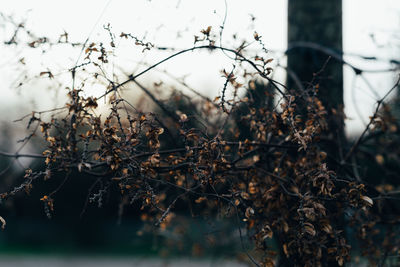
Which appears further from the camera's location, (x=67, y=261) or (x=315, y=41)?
(x=67, y=261)

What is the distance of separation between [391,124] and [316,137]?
193 cm

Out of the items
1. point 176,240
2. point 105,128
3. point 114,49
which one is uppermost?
point 114,49

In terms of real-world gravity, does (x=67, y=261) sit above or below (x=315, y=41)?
below

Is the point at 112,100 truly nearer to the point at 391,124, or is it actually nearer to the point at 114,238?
the point at 391,124

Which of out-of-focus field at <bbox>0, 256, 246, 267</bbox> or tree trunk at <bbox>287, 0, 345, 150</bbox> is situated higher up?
tree trunk at <bbox>287, 0, 345, 150</bbox>

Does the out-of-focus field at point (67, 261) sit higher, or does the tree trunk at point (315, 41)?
the tree trunk at point (315, 41)

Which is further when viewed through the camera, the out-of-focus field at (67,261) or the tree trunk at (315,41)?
the out-of-focus field at (67,261)

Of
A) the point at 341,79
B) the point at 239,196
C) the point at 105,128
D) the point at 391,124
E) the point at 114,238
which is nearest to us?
the point at 105,128

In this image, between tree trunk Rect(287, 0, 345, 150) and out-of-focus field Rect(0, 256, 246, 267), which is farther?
out-of-focus field Rect(0, 256, 246, 267)

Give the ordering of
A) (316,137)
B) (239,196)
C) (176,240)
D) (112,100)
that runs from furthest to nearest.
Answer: (176,240), (316,137), (239,196), (112,100)

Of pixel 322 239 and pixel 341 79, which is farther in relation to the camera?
pixel 341 79

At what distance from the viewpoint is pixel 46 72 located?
95.7 inches

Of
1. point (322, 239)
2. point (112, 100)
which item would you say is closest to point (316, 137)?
point (322, 239)

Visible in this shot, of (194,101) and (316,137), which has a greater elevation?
(194,101)
